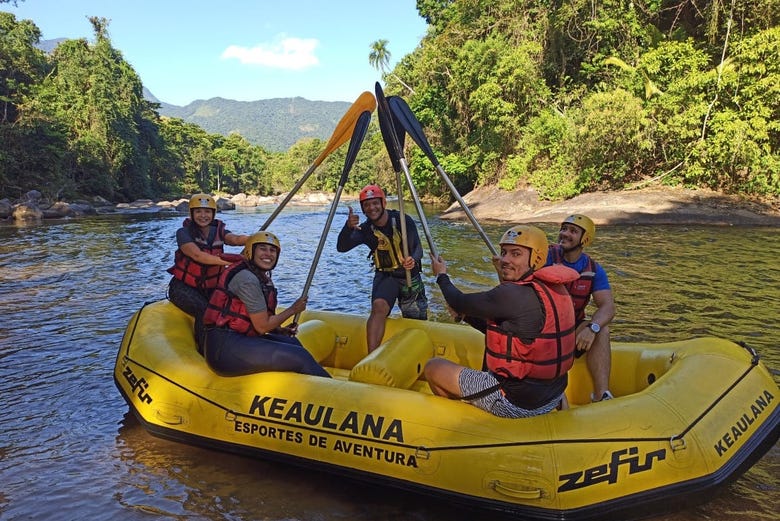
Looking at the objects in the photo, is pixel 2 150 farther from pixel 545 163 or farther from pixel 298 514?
pixel 298 514

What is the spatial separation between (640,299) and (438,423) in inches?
212

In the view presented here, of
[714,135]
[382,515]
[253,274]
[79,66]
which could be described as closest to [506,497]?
[382,515]

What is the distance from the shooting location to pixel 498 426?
3.00m

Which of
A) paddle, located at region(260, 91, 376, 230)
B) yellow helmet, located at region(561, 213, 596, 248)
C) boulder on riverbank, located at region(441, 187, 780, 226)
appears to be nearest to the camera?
yellow helmet, located at region(561, 213, 596, 248)

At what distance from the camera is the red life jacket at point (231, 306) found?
143 inches

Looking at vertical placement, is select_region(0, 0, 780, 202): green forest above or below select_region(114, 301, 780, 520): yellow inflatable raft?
above

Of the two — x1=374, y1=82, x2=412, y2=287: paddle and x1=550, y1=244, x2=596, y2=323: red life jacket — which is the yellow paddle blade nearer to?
x1=374, y1=82, x2=412, y2=287: paddle

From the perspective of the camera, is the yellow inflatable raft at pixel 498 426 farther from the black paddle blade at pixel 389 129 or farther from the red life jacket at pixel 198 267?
the black paddle blade at pixel 389 129

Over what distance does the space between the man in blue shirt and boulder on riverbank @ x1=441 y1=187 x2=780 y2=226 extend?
43.7 feet

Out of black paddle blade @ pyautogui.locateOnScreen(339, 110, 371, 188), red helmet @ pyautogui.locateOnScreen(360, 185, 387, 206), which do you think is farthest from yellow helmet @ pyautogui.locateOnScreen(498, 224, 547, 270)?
black paddle blade @ pyautogui.locateOnScreen(339, 110, 371, 188)

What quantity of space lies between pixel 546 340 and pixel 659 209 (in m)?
15.4

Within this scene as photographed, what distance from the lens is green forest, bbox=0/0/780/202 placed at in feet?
54.6

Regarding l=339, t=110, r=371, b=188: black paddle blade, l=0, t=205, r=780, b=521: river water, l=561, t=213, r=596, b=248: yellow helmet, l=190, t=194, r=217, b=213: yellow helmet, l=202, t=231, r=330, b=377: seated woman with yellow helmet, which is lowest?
l=0, t=205, r=780, b=521: river water

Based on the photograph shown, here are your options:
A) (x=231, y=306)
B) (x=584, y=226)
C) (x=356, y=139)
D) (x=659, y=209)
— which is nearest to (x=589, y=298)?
(x=584, y=226)
